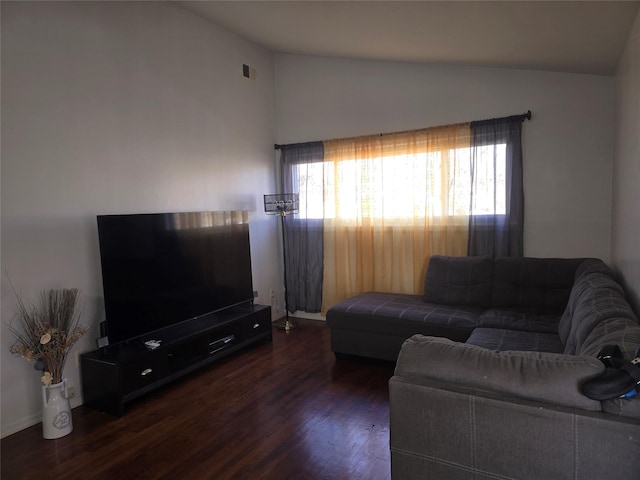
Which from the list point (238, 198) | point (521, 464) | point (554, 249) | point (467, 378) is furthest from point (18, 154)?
point (554, 249)

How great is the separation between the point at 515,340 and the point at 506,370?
4.91 feet

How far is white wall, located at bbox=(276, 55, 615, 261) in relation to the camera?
11.9 ft

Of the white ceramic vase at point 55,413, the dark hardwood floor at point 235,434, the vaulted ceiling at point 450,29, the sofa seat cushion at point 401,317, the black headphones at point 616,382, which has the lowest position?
the dark hardwood floor at point 235,434

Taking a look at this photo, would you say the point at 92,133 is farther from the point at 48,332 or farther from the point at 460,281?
the point at 460,281

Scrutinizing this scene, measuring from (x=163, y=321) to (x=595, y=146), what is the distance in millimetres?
4011

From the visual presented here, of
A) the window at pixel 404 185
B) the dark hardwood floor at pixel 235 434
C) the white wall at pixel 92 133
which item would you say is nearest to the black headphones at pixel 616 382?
the dark hardwood floor at pixel 235 434

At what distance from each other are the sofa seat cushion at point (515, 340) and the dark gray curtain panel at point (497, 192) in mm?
1195

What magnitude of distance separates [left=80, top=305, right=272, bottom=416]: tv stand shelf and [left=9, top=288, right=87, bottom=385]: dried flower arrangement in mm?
258

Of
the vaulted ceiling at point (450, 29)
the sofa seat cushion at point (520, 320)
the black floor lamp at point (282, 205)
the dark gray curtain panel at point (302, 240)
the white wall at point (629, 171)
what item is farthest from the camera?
the dark gray curtain panel at point (302, 240)

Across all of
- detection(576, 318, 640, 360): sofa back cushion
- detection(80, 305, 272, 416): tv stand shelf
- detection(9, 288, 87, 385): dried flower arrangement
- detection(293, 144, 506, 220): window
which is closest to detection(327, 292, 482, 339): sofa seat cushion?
detection(80, 305, 272, 416): tv stand shelf

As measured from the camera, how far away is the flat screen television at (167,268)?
3.03 metres

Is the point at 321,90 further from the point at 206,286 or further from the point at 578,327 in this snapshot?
the point at 578,327

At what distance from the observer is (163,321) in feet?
11.2

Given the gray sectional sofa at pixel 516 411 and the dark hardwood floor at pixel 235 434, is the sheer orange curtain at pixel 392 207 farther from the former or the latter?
the gray sectional sofa at pixel 516 411
